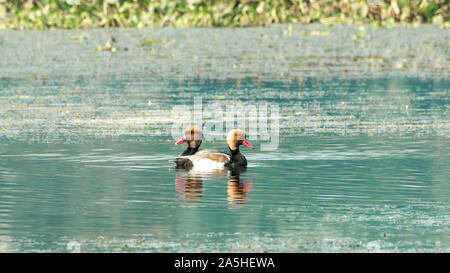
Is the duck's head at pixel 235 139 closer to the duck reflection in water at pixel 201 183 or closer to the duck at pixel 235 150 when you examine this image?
the duck at pixel 235 150

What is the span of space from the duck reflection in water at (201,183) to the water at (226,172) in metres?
0.03

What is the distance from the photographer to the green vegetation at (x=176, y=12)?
43.7 meters

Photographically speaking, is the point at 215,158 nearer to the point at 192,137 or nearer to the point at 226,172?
the point at 226,172

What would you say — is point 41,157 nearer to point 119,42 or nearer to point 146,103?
point 146,103

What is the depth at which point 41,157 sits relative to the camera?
13516mm

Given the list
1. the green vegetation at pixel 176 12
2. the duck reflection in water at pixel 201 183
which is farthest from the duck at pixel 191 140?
the green vegetation at pixel 176 12

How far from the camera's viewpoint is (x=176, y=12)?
148 ft

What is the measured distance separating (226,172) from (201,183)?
2.88 ft

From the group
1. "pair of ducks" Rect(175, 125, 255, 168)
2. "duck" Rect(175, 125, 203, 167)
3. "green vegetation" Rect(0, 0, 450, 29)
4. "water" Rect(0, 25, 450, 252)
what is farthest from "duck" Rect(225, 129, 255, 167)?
"green vegetation" Rect(0, 0, 450, 29)

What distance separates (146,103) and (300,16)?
1094 inches

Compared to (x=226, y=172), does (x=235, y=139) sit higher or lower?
higher

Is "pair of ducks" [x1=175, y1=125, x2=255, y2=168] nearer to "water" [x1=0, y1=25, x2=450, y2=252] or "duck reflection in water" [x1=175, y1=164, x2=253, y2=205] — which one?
"duck reflection in water" [x1=175, y1=164, x2=253, y2=205]

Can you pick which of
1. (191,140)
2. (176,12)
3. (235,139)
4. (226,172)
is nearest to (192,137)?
(191,140)
